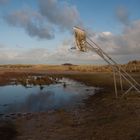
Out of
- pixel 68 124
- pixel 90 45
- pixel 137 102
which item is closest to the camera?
pixel 68 124

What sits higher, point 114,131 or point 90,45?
point 90,45

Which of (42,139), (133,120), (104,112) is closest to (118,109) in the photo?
(104,112)

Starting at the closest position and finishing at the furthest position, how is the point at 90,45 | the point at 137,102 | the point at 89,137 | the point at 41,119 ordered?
the point at 89,137 → the point at 41,119 → the point at 137,102 → the point at 90,45

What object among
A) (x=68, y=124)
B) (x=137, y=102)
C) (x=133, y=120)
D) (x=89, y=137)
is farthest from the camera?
(x=137, y=102)

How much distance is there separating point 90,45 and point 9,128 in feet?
35.1

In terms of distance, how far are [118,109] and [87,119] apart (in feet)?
10.1

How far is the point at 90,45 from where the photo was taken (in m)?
24.8

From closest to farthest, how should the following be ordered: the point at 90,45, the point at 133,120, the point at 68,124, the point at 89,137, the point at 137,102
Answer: the point at 89,137 < the point at 133,120 < the point at 68,124 < the point at 137,102 < the point at 90,45

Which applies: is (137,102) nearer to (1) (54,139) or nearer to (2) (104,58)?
(2) (104,58)

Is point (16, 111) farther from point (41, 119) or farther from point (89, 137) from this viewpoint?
point (89, 137)

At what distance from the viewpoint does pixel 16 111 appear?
916 inches

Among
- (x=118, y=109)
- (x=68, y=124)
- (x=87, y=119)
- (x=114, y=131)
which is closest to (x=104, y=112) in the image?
(x=118, y=109)

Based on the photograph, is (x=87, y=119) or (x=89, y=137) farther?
(x=87, y=119)

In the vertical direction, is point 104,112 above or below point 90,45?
below
